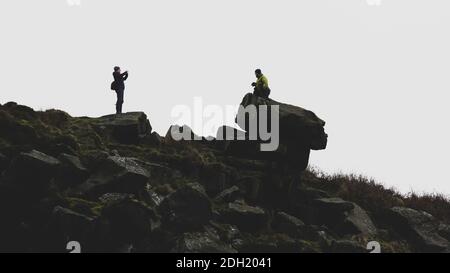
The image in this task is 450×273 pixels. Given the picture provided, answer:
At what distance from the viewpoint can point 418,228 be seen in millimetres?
26641

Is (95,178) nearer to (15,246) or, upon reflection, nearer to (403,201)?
(15,246)

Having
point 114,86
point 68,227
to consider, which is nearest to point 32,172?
point 68,227

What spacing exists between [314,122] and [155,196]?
913 cm

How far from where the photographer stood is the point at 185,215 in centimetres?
2134

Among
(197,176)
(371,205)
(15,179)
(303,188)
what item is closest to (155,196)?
(197,176)

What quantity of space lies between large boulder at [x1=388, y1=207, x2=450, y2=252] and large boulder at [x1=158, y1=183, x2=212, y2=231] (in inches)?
414

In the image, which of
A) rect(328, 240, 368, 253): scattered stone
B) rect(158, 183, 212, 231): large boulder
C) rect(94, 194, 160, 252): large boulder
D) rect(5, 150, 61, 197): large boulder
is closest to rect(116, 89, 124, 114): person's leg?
rect(5, 150, 61, 197): large boulder

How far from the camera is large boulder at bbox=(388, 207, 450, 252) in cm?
2578

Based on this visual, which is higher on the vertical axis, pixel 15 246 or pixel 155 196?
pixel 155 196

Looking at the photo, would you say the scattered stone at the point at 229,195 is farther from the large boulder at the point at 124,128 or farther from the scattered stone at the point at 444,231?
the scattered stone at the point at 444,231

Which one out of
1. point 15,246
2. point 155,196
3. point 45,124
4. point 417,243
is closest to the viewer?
point 15,246

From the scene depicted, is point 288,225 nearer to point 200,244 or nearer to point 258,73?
point 200,244

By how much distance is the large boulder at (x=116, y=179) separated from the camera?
2134cm

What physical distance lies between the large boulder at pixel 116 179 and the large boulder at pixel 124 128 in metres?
4.37
